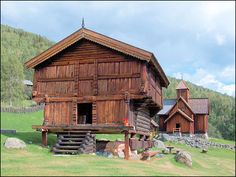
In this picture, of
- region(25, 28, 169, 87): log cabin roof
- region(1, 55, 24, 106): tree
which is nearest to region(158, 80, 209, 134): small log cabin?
region(1, 55, 24, 106): tree

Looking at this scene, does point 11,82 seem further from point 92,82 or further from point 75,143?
point 75,143

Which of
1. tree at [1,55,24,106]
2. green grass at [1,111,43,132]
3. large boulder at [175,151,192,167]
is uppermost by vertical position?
tree at [1,55,24,106]

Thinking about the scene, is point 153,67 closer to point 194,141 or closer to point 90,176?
point 90,176

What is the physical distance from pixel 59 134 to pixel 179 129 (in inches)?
1509

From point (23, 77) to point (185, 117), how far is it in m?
37.4

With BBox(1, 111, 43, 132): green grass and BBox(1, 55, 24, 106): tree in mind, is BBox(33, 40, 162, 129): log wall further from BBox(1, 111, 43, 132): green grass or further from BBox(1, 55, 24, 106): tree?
BBox(1, 55, 24, 106): tree

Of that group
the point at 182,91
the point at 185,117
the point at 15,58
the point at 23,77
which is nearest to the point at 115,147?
the point at 185,117

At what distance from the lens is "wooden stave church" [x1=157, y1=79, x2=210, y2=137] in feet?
203

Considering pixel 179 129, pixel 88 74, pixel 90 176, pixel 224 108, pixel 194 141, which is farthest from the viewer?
pixel 224 108

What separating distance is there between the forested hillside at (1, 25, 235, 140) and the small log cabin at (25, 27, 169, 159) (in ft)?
173

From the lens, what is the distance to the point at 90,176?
551 inches

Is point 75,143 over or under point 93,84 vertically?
under

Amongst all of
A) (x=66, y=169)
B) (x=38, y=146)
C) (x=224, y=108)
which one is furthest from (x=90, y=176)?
(x=224, y=108)

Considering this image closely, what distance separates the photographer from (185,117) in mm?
61750
